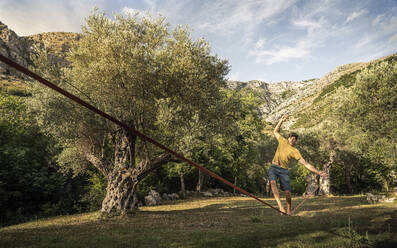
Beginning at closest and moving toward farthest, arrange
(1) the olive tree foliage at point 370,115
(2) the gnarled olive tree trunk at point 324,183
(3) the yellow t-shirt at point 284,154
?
(3) the yellow t-shirt at point 284,154, (1) the olive tree foliage at point 370,115, (2) the gnarled olive tree trunk at point 324,183

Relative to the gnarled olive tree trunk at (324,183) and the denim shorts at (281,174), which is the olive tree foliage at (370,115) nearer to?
the gnarled olive tree trunk at (324,183)

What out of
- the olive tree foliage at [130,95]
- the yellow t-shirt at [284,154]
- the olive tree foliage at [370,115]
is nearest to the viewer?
the yellow t-shirt at [284,154]

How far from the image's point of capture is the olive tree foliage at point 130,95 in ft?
45.7

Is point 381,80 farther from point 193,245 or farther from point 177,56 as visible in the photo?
point 193,245

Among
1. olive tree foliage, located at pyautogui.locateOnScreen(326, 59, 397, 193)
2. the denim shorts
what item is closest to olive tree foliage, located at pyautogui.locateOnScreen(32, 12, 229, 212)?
the denim shorts

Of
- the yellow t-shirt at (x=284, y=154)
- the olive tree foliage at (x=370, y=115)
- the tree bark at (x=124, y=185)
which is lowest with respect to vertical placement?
the tree bark at (x=124, y=185)

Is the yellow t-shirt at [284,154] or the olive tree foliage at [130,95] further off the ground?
the olive tree foliage at [130,95]

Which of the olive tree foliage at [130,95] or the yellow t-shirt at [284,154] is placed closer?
the yellow t-shirt at [284,154]

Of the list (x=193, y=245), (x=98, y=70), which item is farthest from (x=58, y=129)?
(x=193, y=245)

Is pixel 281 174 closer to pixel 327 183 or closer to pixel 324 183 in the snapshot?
pixel 327 183

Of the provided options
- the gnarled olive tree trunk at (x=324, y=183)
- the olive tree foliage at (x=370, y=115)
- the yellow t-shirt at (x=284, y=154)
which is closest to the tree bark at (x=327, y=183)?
the gnarled olive tree trunk at (x=324, y=183)

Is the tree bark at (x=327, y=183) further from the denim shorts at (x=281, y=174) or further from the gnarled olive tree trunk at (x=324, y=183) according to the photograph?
the denim shorts at (x=281, y=174)

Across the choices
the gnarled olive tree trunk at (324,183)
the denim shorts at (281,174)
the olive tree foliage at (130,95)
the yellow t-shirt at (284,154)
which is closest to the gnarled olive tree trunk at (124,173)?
the olive tree foliage at (130,95)

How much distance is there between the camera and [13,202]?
613 inches
